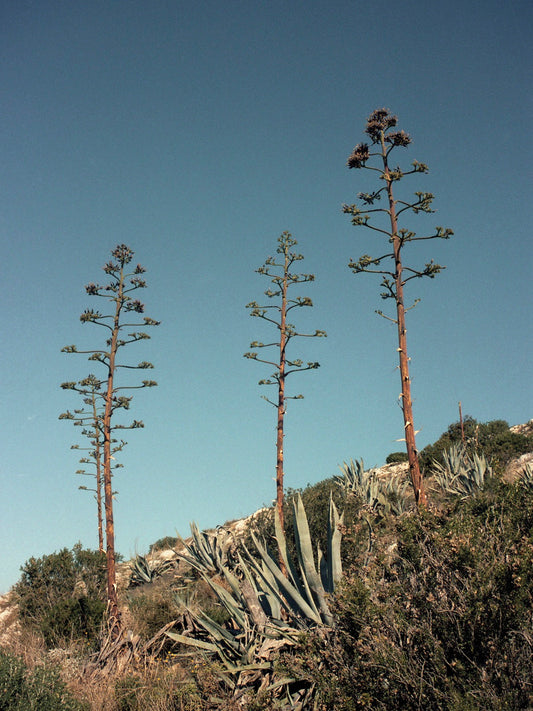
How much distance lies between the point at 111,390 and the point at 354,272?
296 inches

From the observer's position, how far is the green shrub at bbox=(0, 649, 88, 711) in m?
6.63

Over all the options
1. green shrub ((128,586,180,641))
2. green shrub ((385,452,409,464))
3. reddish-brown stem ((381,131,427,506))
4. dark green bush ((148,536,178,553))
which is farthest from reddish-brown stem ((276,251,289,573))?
green shrub ((385,452,409,464))

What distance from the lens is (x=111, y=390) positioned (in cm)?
1420

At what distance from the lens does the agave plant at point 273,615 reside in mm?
6164

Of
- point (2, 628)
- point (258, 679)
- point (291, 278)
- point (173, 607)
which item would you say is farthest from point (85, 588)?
point (258, 679)

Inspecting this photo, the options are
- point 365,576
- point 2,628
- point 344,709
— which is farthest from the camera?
point 2,628

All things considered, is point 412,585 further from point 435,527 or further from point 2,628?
point 2,628

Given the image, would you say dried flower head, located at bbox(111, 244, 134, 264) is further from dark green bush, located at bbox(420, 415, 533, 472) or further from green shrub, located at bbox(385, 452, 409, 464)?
green shrub, located at bbox(385, 452, 409, 464)

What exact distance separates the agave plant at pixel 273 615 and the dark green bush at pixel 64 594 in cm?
686

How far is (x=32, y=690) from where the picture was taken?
22.4 feet

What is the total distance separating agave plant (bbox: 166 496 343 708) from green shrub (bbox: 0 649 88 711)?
1637 mm

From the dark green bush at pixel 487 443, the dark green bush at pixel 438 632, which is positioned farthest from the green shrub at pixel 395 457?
the dark green bush at pixel 438 632

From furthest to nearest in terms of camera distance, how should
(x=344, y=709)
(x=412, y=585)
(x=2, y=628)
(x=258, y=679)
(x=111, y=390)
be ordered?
(x=2, y=628) → (x=111, y=390) → (x=258, y=679) → (x=412, y=585) → (x=344, y=709)

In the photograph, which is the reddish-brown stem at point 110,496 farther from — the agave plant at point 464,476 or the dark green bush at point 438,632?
the agave plant at point 464,476
